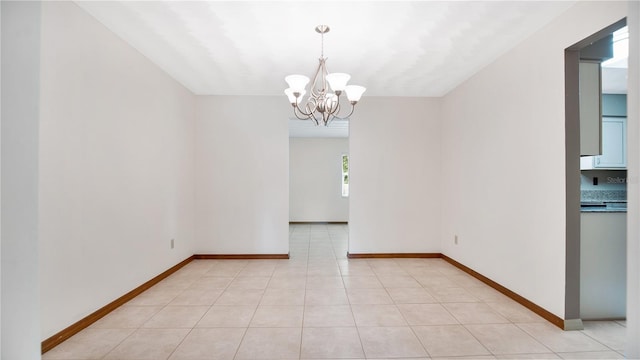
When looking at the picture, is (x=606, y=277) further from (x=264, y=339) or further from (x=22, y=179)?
(x=22, y=179)

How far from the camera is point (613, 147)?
3.56 m

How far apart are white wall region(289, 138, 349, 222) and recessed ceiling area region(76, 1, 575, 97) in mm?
4677

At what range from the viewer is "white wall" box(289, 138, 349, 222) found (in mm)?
8391

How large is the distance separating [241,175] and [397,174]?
2416 mm

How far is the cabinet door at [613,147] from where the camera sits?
11.6 feet

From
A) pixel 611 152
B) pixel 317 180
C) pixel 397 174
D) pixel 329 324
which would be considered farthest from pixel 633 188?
pixel 317 180


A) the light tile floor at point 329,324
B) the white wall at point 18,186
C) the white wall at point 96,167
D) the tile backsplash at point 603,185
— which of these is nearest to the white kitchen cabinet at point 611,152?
the tile backsplash at point 603,185

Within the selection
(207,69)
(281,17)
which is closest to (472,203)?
(281,17)

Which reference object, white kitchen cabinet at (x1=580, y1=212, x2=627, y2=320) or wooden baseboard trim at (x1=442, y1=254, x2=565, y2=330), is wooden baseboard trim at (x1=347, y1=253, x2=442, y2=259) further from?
white kitchen cabinet at (x1=580, y1=212, x2=627, y2=320)

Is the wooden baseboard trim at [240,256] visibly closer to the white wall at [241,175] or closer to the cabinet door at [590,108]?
the white wall at [241,175]

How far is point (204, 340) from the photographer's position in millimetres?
2088

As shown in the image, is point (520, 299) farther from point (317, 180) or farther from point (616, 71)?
point (317, 180)

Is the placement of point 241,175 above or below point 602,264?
above

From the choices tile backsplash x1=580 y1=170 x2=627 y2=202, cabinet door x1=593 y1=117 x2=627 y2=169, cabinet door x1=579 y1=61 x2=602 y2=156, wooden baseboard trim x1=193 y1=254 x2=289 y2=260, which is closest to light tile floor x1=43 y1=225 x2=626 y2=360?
wooden baseboard trim x1=193 y1=254 x2=289 y2=260
